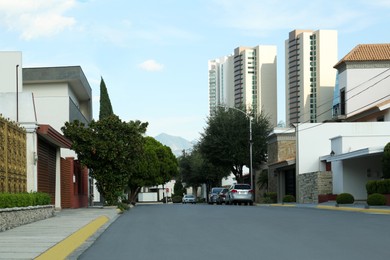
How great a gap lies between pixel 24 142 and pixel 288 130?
38638mm

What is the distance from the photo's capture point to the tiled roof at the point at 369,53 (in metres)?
59.2

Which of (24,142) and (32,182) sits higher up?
(24,142)

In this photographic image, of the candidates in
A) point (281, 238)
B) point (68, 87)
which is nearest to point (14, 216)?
point (281, 238)

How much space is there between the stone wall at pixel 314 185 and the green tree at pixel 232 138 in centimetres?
1420

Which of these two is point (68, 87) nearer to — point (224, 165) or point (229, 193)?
point (229, 193)

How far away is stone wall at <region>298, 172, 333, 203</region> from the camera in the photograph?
1773 inches

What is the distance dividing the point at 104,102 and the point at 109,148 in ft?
81.7

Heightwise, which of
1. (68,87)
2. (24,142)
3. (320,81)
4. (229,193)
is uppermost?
(320,81)

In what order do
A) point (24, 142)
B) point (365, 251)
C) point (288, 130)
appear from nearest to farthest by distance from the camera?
point (365, 251) → point (24, 142) → point (288, 130)

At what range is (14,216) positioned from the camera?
18.6m

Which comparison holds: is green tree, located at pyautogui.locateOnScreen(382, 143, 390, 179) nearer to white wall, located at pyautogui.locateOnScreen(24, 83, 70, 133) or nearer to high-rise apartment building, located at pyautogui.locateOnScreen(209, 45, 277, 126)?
white wall, located at pyautogui.locateOnScreen(24, 83, 70, 133)

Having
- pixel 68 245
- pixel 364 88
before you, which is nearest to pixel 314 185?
pixel 364 88

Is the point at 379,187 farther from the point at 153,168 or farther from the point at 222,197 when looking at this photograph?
the point at 153,168

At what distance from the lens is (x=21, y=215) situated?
64.2ft
